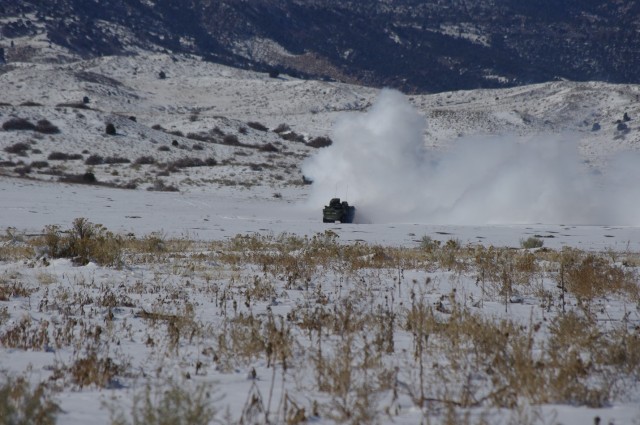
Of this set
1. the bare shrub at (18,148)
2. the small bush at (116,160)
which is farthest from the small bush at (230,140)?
the bare shrub at (18,148)

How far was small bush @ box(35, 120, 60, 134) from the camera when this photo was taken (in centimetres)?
6144

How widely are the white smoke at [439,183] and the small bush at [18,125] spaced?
3359 centimetres

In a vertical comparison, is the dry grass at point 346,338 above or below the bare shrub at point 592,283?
below

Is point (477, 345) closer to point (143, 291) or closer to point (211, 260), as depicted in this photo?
point (143, 291)

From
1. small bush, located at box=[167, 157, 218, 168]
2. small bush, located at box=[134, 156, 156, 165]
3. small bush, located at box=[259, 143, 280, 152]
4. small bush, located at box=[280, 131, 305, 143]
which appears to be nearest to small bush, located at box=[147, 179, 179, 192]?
small bush, located at box=[167, 157, 218, 168]

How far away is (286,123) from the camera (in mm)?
95812

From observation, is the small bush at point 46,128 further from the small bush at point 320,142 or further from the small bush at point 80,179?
the small bush at point 320,142

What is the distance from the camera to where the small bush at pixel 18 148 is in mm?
53938

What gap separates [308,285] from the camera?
11.0 meters

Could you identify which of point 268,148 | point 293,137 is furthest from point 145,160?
point 293,137

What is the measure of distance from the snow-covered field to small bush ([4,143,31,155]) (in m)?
0.22

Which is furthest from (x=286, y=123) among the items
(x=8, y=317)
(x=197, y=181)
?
(x=8, y=317)

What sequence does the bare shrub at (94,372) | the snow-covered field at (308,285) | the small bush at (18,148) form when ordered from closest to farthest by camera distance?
the snow-covered field at (308,285)
the bare shrub at (94,372)
the small bush at (18,148)

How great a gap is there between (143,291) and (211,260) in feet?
14.2
